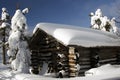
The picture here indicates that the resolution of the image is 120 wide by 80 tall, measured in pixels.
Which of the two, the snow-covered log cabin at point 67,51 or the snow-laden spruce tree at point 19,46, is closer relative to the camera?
the snow-covered log cabin at point 67,51

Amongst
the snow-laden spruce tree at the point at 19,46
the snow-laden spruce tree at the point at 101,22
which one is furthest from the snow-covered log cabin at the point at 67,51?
the snow-laden spruce tree at the point at 101,22

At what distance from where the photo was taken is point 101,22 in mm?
45594

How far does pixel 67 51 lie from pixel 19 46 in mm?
5651

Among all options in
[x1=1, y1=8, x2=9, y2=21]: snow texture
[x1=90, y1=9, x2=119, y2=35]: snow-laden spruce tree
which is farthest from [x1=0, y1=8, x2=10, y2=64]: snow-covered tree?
[x1=90, y1=9, x2=119, y2=35]: snow-laden spruce tree

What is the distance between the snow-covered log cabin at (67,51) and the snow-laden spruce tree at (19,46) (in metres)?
0.86

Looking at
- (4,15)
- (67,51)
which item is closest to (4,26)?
(4,15)

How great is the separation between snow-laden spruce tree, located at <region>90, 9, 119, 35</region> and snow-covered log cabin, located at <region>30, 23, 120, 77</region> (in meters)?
22.0

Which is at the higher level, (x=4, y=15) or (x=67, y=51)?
(x=4, y=15)

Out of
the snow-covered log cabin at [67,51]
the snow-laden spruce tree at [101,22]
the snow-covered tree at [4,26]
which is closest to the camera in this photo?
the snow-covered log cabin at [67,51]

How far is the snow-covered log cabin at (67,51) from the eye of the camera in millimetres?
17969

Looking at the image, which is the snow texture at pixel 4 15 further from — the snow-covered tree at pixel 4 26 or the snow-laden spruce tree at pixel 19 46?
the snow-laden spruce tree at pixel 19 46

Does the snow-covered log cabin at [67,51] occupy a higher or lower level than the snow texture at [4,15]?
lower

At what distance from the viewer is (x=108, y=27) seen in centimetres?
4522

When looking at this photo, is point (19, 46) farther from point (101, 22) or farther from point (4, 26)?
point (101, 22)
